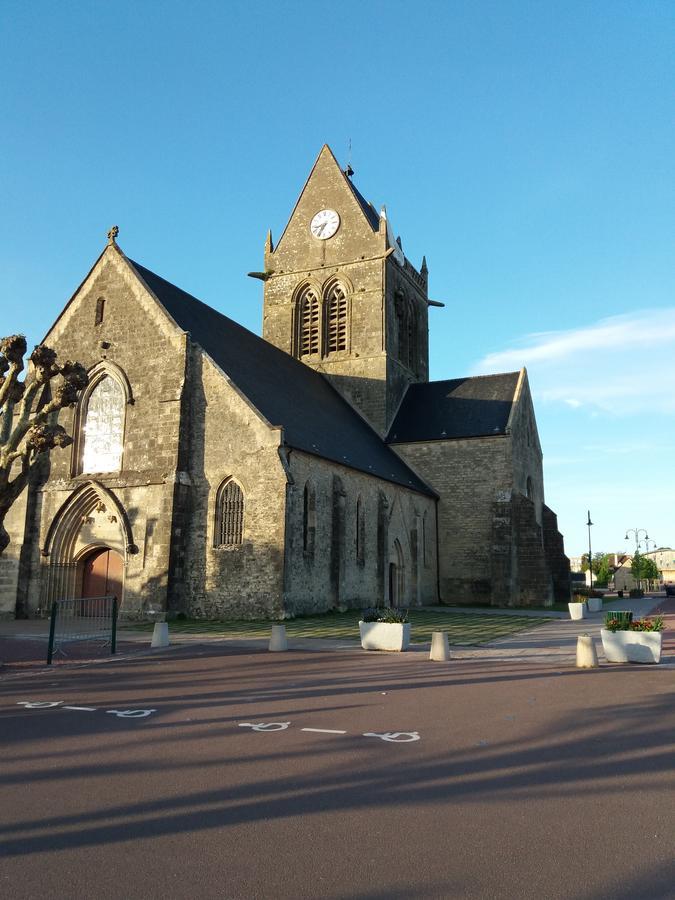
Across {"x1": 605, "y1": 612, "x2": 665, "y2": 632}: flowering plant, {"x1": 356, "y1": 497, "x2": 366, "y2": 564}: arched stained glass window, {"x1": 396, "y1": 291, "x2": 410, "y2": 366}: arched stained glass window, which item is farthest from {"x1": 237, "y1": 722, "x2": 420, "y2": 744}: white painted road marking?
{"x1": 396, "y1": 291, "x2": 410, "y2": 366}: arched stained glass window

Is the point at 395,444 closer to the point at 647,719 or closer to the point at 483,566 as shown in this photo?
the point at 483,566

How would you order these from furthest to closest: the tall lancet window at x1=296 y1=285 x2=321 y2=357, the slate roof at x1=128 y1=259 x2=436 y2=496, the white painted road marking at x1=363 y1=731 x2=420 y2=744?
the tall lancet window at x1=296 y1=285 x2=321 y2=357 → the slate roof at x1=128 y1=259 x2=436 y2=496 → the white painted road marking at x1=363 y1=731 x2=420 y2=744

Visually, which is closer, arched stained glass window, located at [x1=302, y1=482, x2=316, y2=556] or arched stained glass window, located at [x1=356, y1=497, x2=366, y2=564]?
arched stained glass window, located at [x1=302, y1=482, x2=316, y2=556]

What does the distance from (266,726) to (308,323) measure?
31.8 metres

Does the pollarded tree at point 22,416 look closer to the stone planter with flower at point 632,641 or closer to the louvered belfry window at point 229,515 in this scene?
the louvered belfry window at point 229,515

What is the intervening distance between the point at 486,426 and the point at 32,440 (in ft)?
75.5

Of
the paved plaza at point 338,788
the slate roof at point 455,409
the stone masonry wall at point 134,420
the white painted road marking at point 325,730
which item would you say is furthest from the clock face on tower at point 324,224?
the white painted road marking at point 325,730

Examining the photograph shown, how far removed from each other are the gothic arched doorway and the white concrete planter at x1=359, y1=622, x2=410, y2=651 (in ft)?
36.8

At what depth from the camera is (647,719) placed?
8.89 meters

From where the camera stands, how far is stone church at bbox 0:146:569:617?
2277cm

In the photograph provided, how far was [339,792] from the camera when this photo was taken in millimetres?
6027

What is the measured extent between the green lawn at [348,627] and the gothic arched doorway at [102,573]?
2784 mm

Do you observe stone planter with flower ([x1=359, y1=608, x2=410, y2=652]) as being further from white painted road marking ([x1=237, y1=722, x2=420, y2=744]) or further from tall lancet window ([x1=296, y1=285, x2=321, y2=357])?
tall lancet window ([x1=296, y1=285, x2=321, y2=357])

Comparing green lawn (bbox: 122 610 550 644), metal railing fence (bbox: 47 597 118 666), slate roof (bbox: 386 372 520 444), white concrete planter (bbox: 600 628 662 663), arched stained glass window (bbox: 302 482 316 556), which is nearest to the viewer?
white concrete planter (bbox: 600 628 662 663)
